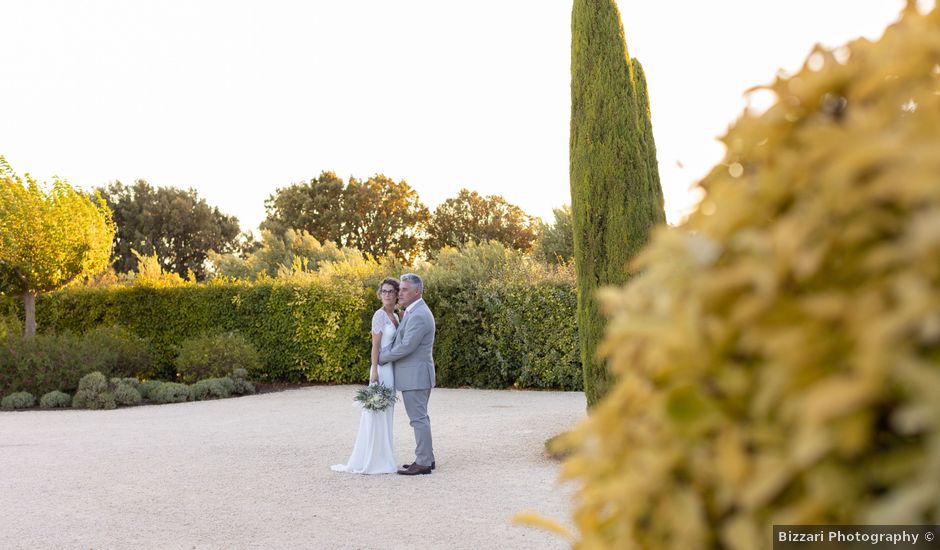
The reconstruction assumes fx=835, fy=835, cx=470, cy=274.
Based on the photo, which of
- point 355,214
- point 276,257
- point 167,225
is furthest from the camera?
point 167,225

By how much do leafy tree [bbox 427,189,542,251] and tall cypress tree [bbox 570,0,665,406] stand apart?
3607 cm

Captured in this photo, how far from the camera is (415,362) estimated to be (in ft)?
Answer: 27.4

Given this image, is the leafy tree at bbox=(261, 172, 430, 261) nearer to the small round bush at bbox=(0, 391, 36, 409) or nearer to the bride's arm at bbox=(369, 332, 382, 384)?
the small round bush at bbox=(0, 391, 36, 409)

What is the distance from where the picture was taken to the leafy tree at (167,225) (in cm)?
4588

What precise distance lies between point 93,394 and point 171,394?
1.32 m

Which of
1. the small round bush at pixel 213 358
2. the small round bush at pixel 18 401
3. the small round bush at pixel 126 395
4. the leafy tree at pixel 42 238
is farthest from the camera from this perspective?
the leafy tree at pixel 42 238

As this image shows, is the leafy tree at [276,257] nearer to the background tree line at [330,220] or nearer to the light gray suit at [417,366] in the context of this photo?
the background tree line at [330,220]

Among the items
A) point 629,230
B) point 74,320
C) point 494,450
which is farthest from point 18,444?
point 74,320

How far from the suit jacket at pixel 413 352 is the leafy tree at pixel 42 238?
40.2 feet

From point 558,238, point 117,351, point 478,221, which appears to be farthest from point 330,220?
point 117,351

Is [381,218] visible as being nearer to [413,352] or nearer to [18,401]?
[18,401]

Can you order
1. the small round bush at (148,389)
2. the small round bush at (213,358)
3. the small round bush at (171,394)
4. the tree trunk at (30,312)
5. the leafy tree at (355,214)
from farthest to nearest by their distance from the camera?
the leafy tree at (355,214), the tree trunk at (30,312), the small round bush at (213,358), the small round bush at (148,389), the small round bush at (171,394)

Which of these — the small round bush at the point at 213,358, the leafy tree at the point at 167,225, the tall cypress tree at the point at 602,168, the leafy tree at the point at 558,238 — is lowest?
the small round bush at the point at 213,358

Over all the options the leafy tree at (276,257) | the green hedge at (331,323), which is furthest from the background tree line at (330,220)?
the green hedge at (331,323)
